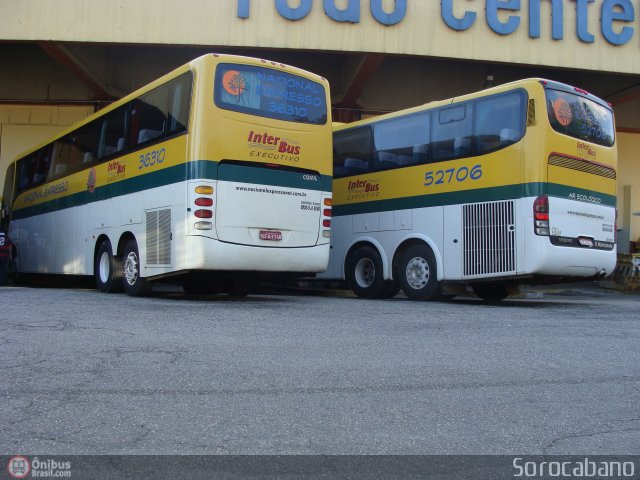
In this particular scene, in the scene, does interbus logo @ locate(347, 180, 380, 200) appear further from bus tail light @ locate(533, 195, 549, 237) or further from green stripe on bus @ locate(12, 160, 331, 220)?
bus tail light @ locate(533, 195, 549, 237)

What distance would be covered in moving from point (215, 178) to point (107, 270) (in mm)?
3715

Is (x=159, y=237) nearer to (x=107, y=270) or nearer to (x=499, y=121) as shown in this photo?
(x=107, y=270)

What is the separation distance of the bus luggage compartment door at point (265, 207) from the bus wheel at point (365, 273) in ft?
7.74

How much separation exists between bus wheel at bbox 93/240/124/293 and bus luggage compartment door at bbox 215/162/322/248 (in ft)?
9.83

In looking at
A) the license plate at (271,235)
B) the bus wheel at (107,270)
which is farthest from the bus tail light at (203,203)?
the bus wheel at (107,270)

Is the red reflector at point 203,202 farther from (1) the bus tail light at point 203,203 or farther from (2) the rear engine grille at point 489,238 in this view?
(2) the rear engine grille at point 489,238

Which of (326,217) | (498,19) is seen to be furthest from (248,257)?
(498,19)

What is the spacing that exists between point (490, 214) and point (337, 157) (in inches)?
174

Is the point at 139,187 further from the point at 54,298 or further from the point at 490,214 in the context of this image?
the point at 490,214

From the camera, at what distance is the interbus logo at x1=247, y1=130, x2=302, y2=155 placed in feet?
33.4

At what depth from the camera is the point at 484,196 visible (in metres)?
11.0

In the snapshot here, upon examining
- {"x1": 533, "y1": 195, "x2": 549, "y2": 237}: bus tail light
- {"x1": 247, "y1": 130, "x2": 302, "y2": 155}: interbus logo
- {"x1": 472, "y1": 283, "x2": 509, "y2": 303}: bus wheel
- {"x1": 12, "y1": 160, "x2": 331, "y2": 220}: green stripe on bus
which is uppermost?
{"x1": 247, "y1": 130, "x2": 302, "y2": 155}: interbus logo

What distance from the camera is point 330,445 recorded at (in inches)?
147

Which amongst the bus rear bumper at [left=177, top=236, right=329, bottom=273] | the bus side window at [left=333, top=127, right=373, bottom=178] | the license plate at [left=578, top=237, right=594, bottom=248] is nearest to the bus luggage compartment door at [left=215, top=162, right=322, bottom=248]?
the bus rear bumper at [left=177, top=236, right=329, bottom=273]
